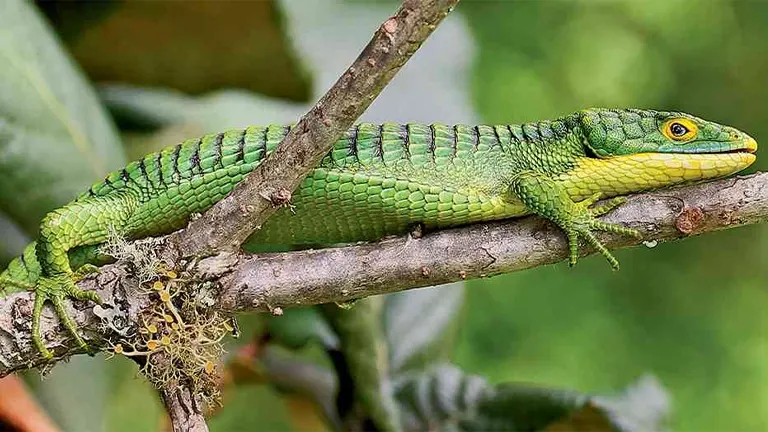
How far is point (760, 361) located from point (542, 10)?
1328 mm

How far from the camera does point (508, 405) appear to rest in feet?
5.65

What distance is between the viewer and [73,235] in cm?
123

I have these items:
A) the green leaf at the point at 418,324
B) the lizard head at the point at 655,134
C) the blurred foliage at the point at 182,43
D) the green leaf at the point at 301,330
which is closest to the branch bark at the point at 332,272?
the lizard head at the point at 655,134

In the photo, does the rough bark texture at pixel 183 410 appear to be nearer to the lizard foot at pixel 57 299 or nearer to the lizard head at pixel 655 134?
the lizard foot at pixel 57 299

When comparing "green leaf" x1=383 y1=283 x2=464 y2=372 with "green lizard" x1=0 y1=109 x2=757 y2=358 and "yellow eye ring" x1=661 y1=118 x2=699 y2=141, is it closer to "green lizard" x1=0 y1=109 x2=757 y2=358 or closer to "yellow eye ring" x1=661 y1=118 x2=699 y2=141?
"green lizard" x1=0 y1=109 x2=757 y2=358

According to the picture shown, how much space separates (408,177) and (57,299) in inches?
18.8

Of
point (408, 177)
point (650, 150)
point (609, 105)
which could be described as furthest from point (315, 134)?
point (609, 105)

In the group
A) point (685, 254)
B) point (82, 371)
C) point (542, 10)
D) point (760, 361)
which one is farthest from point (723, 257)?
point (82, 371)

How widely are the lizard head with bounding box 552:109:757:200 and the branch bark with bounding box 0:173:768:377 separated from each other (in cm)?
7

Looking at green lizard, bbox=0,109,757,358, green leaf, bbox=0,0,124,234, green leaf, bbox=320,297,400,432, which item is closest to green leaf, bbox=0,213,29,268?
green leaf, bbox=0,0,124,234

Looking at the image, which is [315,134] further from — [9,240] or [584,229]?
[9,240]

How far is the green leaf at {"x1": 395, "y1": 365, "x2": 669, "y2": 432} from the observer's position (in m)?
1.67

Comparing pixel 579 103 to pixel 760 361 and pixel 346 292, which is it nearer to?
pixel 760 361

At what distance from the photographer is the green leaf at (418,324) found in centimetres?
184
